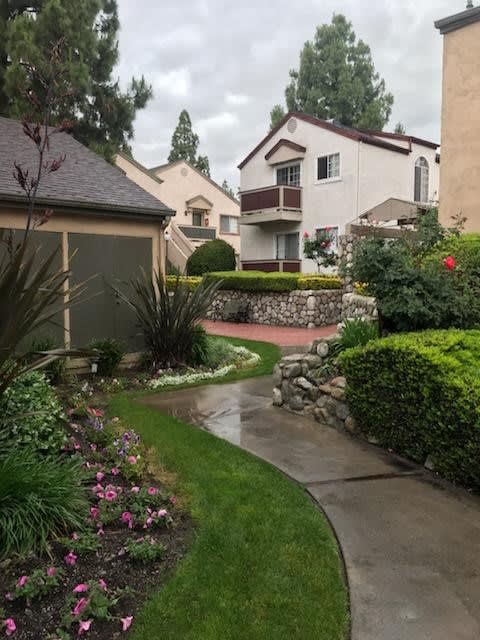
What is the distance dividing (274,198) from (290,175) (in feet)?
6.99

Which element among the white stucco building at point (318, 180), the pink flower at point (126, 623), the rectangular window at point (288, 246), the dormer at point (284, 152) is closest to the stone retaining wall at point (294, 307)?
the white stucco building at point (318, 180)

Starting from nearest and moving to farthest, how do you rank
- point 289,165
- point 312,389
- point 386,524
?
1. point 386,524
2. point 312,389
3. point 289,165

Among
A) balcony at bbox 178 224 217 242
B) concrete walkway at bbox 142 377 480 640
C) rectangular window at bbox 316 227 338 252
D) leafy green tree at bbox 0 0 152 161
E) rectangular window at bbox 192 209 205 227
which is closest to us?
concrete walkway at bbox 142 377 480 640

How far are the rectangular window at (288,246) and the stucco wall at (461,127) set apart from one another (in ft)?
40.4

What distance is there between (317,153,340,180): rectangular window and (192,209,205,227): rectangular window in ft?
35.3

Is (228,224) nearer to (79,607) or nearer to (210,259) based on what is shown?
(210,259)

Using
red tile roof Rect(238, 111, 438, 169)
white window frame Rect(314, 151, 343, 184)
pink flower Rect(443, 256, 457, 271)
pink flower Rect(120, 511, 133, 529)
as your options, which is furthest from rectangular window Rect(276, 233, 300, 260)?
pink flower Rect(120, 511, 133, 529)

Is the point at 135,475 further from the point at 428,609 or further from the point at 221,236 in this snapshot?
the point at 221,236

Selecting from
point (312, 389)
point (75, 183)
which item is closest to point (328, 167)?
point (75, 183)

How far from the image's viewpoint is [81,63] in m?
18.2

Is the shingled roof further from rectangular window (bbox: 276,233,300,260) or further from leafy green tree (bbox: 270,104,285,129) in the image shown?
leafy green tree (bbox: 270,104,285,129)

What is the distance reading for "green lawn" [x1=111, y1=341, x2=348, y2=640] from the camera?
259 cm

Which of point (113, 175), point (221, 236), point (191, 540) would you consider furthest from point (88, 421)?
point (221, 236)

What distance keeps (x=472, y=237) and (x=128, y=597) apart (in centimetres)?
747
